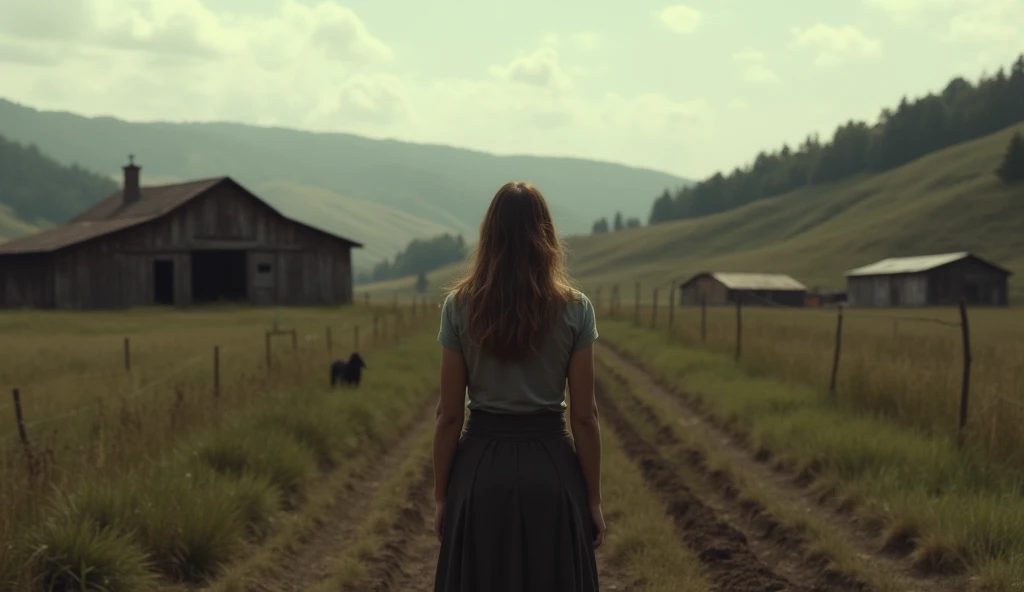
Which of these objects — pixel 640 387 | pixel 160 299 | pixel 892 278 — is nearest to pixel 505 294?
pixel 640 387

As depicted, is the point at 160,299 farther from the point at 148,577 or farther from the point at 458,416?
the point at 458,416

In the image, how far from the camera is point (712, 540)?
7918mm

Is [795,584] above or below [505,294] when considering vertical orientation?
below

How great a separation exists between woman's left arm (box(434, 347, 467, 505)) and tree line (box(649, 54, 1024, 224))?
16628cm

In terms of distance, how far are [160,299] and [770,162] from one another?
158122mm

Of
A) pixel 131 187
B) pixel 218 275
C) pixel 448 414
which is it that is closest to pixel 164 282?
pixel 218 275

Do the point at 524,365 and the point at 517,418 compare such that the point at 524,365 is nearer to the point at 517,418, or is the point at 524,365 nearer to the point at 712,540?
the point at 517,418

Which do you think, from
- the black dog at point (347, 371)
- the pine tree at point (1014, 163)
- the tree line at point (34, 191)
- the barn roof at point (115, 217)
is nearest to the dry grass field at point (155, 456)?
the black dog at point (347, 371)

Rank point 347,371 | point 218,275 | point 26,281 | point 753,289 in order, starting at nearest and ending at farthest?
point 347,371 < point 26,281 < point 218,275 < point 753,289

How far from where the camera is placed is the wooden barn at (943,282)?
242 feet

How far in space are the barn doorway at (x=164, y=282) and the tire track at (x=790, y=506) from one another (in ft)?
117

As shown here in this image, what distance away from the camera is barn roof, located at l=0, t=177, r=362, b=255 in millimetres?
42688

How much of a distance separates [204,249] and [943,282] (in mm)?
53352

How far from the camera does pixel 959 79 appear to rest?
176750 mm
